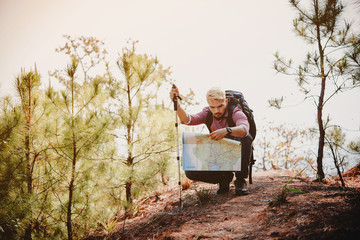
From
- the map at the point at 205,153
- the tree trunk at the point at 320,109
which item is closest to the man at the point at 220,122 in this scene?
Result: the map at the point at 205,153

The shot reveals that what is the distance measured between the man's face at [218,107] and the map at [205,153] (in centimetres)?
40

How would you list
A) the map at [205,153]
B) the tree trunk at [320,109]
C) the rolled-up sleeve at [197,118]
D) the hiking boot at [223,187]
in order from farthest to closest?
the tree trunk at [320,109] < the hiking boot at [223,187] < the rolled-up sleeve at [197,118] < the map at [205,153]

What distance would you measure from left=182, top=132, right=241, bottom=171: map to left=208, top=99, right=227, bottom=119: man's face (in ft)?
1.31

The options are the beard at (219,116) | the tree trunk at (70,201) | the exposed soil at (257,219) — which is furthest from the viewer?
the tree trunk at (70,201)

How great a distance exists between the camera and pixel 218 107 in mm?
2699

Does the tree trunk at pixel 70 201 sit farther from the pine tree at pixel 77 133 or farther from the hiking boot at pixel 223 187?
the hiking boot at pixel 223 187

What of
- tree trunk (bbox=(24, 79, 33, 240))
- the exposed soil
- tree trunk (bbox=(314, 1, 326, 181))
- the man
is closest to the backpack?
the man

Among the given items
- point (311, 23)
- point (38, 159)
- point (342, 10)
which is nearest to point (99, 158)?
point (38, 159)

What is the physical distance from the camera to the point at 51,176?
11.3 ft

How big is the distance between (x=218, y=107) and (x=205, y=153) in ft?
2.06

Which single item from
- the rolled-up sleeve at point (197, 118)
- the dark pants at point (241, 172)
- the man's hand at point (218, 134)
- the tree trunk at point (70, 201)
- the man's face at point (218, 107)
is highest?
the man's face at point (218, 107)

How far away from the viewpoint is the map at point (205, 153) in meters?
2.53

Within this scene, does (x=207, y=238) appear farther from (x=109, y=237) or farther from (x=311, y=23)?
(x=311, y=23)

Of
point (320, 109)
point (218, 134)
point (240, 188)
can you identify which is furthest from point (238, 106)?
point (320, 109)
